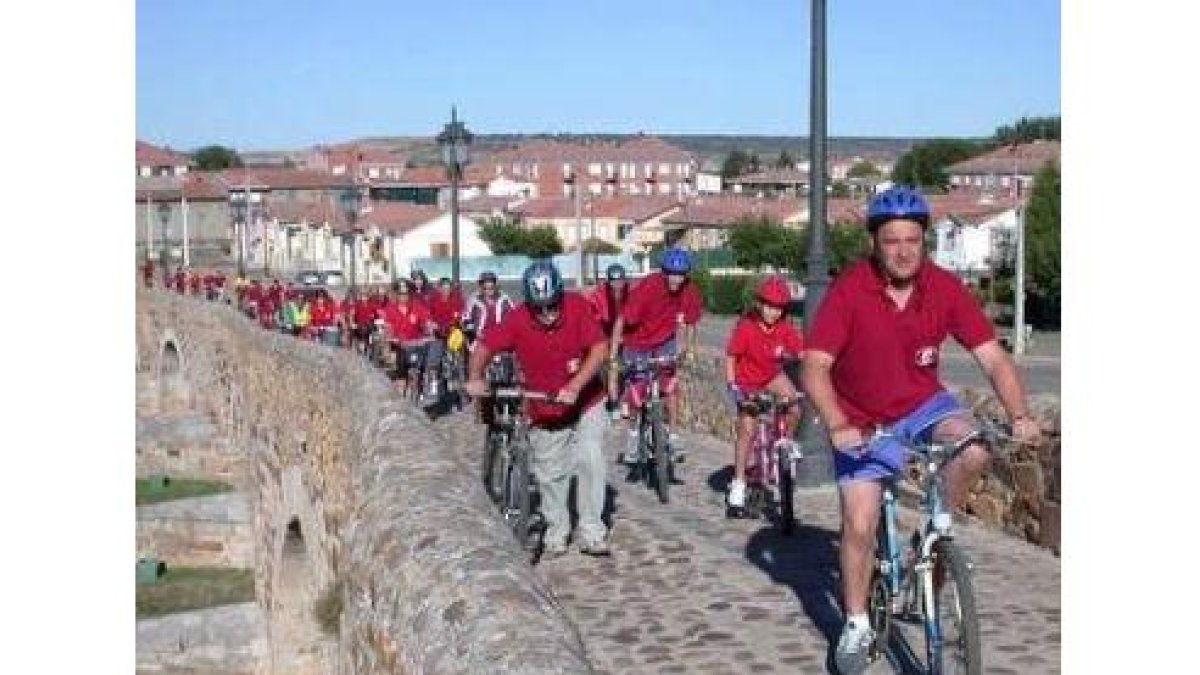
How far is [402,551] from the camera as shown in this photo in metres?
5.65

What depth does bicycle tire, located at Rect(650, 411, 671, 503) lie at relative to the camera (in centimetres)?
1152

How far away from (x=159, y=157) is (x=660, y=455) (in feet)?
429

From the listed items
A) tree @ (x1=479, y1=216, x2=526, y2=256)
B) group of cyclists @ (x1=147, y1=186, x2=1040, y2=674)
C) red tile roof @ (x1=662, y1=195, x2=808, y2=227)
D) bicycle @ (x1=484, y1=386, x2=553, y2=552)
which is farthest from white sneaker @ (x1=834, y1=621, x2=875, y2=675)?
tree @ (x1=479, y1=216, x2=526, y2=256)

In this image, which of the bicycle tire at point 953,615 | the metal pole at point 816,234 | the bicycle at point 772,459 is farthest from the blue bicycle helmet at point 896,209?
the metal pole at point 816,234

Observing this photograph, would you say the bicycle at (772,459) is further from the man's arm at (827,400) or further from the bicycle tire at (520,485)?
the man's arm at (827,400)

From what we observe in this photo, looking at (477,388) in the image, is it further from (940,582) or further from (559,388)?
(940,582)

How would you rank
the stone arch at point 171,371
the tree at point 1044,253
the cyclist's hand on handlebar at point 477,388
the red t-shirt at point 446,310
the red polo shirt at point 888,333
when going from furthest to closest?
1. the tree at point 1044,253
2. the stone arch at point 171,371
3. the red t-shirt at point 446,310
4. the cyclist's hand on handlebar at point 477,388
5. the red polo shirt at point 888,333

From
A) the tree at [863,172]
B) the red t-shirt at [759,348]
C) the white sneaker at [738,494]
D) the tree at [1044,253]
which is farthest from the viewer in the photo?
the tree at [863,172]

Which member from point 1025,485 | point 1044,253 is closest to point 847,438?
point 1025,485

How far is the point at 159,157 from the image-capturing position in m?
137

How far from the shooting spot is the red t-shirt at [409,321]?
65.9 ft
